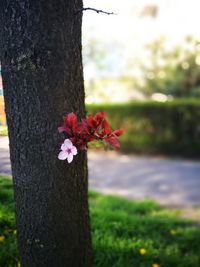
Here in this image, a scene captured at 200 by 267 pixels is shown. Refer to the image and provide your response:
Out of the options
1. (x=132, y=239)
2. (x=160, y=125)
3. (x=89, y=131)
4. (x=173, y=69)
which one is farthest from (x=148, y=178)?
(x=173, y=69)

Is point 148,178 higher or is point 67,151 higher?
point 67,151

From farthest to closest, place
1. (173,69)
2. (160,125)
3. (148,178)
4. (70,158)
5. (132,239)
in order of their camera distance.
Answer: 1. (173,69)
2. (160,125)
3. (148,178)
4. (132,239)
5. (70,158)

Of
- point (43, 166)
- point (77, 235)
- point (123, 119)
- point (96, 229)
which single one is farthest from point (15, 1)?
point (123, 119)

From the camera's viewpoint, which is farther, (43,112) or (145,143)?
(145,143)

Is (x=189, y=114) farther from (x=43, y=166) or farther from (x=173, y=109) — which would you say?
(x=43, y=166)

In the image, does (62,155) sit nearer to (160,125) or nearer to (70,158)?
(70,158)

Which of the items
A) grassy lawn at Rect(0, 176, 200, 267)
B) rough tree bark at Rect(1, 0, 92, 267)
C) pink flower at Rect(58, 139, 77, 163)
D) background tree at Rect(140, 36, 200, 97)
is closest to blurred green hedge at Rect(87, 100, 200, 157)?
background tree at Rect(140, 36, 200, 97)

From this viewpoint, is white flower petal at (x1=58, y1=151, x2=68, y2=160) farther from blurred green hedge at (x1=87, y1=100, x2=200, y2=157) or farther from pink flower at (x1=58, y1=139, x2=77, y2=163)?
blurred green hedge at (x1=87, y1=100, x2=200, y2=157)
